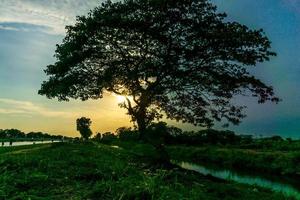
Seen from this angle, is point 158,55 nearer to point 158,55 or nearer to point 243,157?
point 158,55

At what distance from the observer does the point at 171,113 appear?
34094mm

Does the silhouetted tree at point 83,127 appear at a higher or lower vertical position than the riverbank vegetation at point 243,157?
higher

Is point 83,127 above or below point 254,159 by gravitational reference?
above

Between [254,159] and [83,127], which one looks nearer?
[254,159]

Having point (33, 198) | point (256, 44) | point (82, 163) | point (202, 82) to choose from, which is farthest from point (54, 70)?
point (33, 198)

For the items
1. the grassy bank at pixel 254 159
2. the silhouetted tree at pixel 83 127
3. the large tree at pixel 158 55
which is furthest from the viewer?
the silhouetted tree at pixel 83 127

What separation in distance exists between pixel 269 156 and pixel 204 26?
27123 millimetres

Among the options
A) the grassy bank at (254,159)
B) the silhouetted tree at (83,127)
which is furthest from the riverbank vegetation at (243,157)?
the silhouetted tree at (83,127)

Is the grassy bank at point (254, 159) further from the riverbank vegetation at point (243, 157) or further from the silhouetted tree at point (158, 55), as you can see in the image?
the silhouetted tree at point (158, 55)

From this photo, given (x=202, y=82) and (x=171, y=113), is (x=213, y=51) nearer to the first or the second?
(x=202, y=82)

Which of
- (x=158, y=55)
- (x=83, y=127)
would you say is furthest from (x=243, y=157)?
(x=83, y=127)

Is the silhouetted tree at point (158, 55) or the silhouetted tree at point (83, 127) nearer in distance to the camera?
the silhouetted tree at point (158, 55)

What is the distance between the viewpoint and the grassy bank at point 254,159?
46.8m

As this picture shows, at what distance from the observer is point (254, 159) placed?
176 ft
